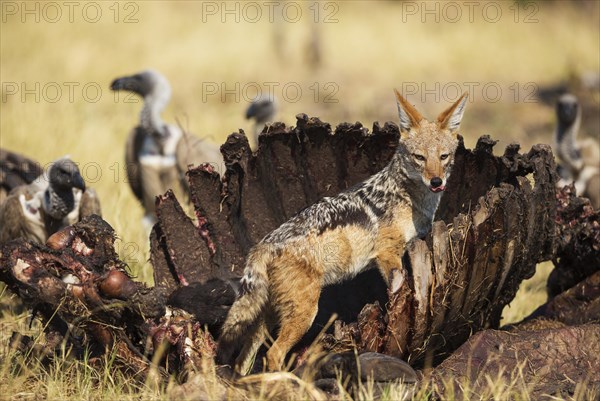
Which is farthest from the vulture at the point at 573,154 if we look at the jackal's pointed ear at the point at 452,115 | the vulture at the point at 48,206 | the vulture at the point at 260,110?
the vulture at the point at 48,206

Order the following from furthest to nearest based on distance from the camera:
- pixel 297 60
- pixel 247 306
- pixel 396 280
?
pixel 297 60 < pixel 247 306 < pixel 396 280

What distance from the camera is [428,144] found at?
206 inches

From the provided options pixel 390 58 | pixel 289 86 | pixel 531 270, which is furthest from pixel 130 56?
pixel 531 270

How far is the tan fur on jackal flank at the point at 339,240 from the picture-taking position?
4.75 metres

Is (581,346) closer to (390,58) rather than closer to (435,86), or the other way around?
(435,86)

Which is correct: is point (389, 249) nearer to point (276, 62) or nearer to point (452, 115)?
point (452, 115)

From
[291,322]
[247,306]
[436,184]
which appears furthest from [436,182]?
[247,306]

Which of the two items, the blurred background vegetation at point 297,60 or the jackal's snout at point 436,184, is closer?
the jackal's snout at point 436,184

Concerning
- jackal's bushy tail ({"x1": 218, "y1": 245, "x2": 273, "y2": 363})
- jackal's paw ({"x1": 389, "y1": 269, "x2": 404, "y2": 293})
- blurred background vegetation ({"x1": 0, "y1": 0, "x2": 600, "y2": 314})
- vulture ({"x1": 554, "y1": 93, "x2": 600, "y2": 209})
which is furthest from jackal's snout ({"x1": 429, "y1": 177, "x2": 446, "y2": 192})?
blurred background vegetation ({"x1": 0, "y1": 0, "x2": 600, "y2": 314})

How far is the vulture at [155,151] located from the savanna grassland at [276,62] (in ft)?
2.42

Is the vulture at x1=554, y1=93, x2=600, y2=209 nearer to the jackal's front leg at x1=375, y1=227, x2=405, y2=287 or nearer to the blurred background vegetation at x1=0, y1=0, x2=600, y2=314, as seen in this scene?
the blurred background vegetation at x1=0, y1=0, x2=600, y2=314

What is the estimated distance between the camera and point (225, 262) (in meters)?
5.69

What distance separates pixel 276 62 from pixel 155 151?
8345 millimetres

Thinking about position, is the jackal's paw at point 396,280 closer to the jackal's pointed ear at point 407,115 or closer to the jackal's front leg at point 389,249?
the jackal's front leg at point 389,249
